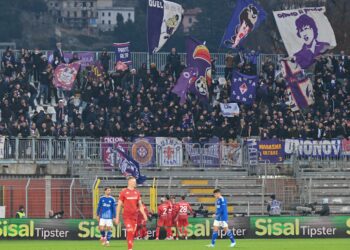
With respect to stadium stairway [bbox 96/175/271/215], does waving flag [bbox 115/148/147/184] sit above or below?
above

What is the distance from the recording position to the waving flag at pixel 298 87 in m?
74.4

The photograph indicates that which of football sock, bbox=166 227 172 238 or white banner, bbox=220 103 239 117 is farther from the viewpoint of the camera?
white banner, bbox=220 103 239 117

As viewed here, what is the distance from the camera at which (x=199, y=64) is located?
72.4 metres

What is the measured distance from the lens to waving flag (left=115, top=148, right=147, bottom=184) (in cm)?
6644

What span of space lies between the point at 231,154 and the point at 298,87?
6065 mm

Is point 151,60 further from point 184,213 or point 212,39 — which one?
point 212,39

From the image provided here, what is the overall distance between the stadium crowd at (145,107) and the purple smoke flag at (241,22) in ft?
7.11

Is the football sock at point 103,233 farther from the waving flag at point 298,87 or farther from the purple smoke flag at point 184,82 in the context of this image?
the waving flag at point 298,87

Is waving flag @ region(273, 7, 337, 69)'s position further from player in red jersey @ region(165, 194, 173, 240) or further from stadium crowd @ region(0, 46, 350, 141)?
player in red jersey @ region(165, 194, 173, 240)

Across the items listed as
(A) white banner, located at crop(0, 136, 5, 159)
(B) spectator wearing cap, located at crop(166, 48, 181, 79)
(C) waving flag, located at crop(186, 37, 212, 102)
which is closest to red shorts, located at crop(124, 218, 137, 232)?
(A) white banner, located at crop(0, 136, 5, 159)

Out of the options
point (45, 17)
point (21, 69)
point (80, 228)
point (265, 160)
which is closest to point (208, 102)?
point (265, 160)

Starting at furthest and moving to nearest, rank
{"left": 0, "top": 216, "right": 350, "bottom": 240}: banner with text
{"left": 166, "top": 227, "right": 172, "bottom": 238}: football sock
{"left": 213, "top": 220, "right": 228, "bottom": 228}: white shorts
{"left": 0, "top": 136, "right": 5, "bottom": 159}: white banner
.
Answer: {"left": 0, "top": 136, "right": 5, "bottom": 159}: white banner, {"left": 166, "top": 227, "right": 172, "bottom": 238}: football sock, {"left": 0, "top": 216, "right": 350, "bottom": 240}: banner with text, {"left": 213, "top": 220, "right": 228, "bottom": 228}: white shorts

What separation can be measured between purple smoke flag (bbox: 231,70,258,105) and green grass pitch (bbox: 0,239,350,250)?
14.3 metres

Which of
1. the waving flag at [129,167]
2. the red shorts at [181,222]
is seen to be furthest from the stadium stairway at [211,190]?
the red shorts at [181,222]
